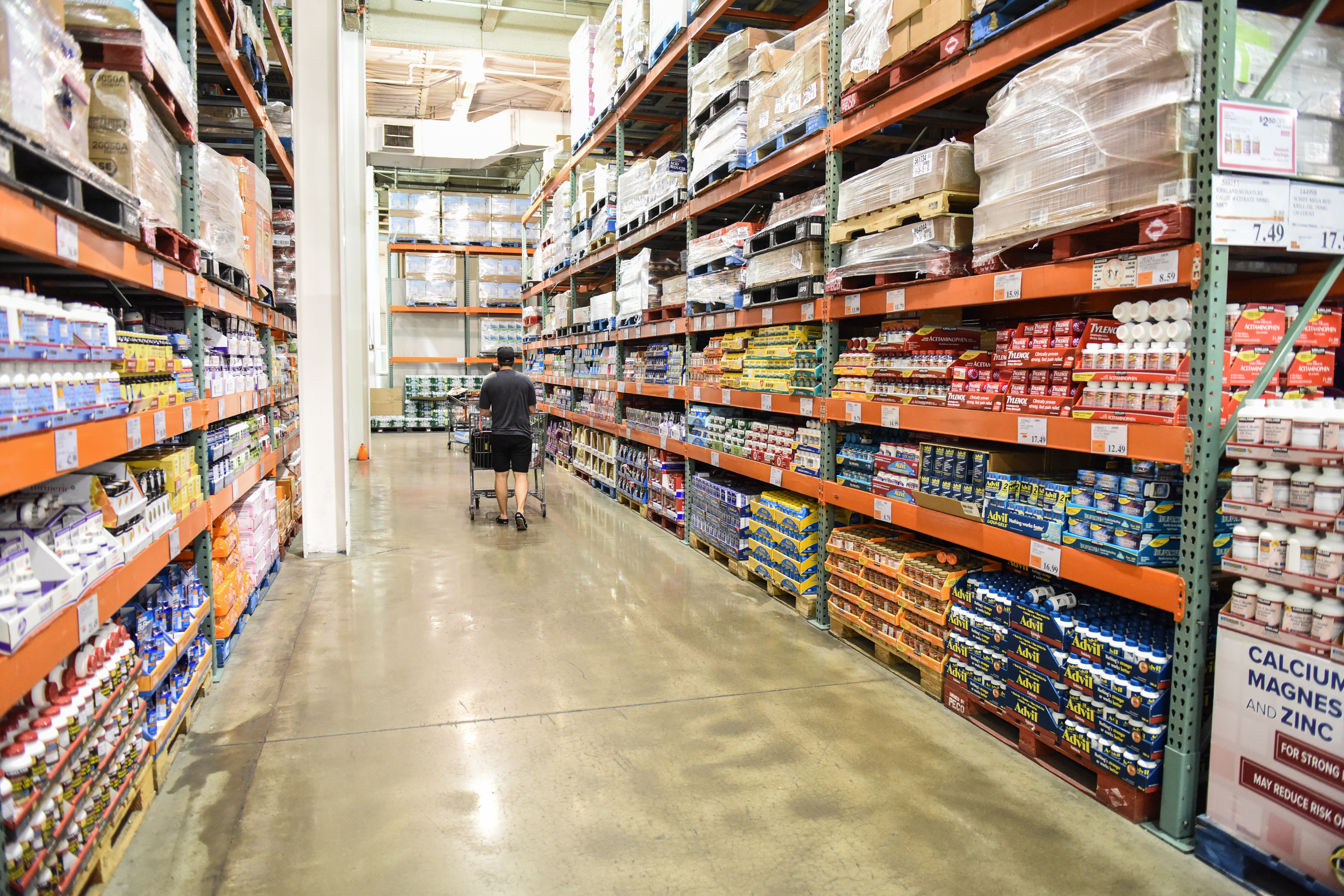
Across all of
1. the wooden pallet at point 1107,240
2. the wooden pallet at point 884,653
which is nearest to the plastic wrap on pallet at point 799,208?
the wooden pallet at point 1107,240

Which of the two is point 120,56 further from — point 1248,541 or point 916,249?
point 1248,541

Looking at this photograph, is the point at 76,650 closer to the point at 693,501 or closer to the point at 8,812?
the point at 8,812

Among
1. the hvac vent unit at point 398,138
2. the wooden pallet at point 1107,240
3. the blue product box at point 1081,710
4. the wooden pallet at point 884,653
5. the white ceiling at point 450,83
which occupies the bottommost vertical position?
the wooden pallet at point 884,653

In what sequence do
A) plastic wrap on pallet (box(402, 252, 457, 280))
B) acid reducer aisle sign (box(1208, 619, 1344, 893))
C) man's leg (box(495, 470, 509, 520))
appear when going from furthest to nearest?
plastic wrap on pallet (box(402, 252, 457, 280))
man's leg (box(495, 470, 509, 520))
acid reducer aisle sign (box(1208, 619, 1344, 893))

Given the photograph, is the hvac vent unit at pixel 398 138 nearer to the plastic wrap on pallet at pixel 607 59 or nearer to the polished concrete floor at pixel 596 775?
the plastic wrap on pallet at pixel 607 59

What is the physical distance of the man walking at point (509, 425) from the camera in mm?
8438

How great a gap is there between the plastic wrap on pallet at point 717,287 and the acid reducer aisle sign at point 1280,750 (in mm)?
4497

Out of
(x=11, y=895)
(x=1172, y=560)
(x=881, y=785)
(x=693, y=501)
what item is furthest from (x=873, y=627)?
(x=11, y=895)

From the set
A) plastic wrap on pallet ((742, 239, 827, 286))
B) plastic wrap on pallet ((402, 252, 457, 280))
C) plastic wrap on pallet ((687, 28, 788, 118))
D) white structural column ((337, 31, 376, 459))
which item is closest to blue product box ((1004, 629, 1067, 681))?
plastic wrap on pallet ((742, 239, 827, 286))

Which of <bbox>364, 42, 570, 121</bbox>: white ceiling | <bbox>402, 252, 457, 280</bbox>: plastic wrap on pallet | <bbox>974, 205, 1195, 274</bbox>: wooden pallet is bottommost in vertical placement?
<bbox>974, 205, 1195, 274</bbox>: wooden pallet

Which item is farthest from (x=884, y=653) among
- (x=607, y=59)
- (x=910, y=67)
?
(x=607, y=59)

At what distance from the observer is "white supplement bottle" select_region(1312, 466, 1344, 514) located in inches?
94.2

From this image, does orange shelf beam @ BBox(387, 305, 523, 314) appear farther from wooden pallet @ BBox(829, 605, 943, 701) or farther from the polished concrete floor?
wooden pallet @ BBox(829, 605, 943, 701)

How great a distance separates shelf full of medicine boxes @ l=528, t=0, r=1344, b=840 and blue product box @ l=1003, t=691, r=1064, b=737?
0.46m
